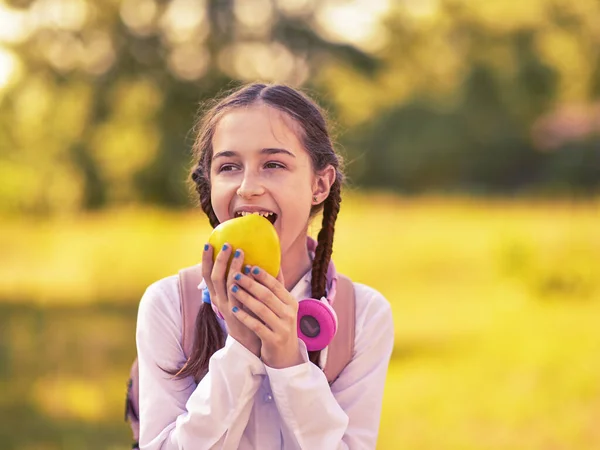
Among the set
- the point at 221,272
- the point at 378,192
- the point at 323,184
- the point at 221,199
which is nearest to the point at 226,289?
the point at 221,272

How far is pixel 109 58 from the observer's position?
18703 mm

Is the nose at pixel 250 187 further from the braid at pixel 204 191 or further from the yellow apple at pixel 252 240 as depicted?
the braid at pixel 204 191

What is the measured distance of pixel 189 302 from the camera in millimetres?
1960

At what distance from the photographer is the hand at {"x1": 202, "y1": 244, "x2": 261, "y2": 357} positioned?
5.62 feet

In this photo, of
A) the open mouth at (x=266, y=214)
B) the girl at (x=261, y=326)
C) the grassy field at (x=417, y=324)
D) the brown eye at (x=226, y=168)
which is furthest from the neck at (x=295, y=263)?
the grassy field at (x=417, y=324)

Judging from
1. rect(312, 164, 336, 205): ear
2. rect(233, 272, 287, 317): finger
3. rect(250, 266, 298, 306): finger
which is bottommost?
rect(233, 272, 287, 317): finger

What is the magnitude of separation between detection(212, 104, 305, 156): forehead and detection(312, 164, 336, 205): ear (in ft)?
0.38

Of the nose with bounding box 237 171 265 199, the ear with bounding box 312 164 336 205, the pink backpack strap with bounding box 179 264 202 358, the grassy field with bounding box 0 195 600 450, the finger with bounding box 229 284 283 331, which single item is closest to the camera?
the finger with bounding box 229 284 283 331

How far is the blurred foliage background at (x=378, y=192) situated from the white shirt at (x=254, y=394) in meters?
0.55

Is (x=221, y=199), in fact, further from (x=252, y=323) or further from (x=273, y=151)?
(x=252, y=323)

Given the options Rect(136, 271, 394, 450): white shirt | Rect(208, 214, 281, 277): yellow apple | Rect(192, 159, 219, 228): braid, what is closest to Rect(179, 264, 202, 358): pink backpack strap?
Rect(136, 271, 394, 450): white shirt

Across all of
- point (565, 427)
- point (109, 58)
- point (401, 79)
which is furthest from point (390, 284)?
point (401, 79)

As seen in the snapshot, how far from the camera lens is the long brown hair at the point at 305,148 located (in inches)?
74.6

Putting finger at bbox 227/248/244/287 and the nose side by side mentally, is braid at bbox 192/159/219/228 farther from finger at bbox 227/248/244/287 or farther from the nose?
finger at bbox 227/248/244/287
